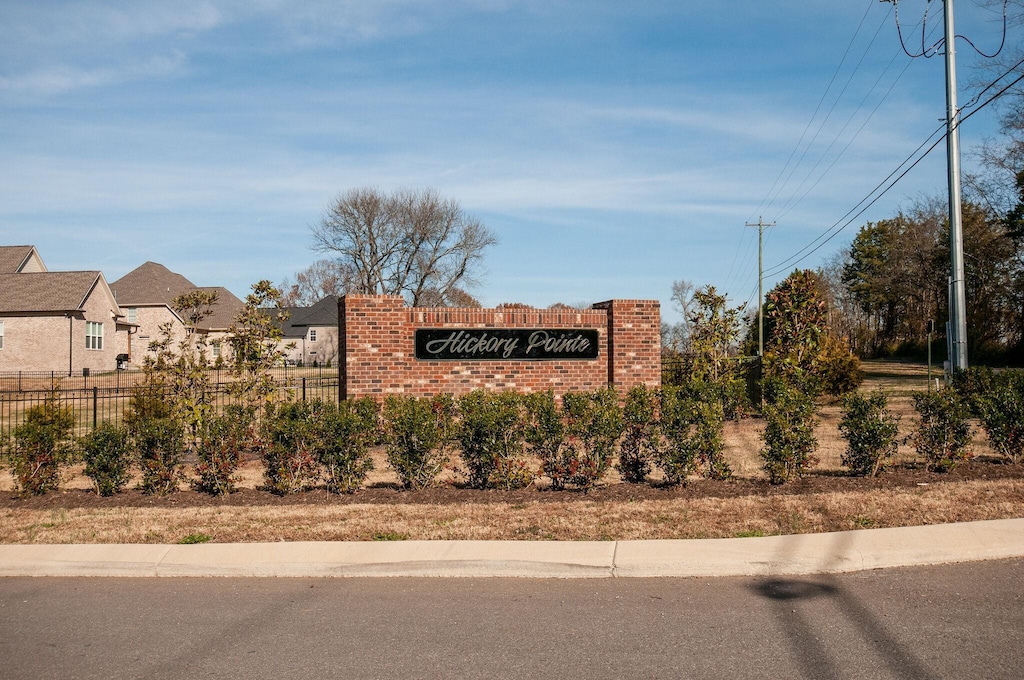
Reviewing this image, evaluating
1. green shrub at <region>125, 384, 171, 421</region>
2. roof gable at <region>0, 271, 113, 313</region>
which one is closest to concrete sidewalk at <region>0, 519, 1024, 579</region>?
green shrub at <region>125, 384, 171, 421</region>

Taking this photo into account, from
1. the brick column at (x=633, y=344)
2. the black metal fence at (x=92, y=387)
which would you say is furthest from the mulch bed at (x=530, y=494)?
the black metal fence at (x=92, y=387)

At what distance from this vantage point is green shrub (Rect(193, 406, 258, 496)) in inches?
372

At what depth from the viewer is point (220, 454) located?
9492 mm

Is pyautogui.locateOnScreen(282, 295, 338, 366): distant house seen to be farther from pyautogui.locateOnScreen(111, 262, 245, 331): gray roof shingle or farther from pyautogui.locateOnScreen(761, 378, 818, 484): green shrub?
pyautogui.locateOnScreen(761, 378, 818, 484): green shrub

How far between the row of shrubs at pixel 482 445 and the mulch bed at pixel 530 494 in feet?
0.55

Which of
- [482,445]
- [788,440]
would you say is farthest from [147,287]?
[788,440]

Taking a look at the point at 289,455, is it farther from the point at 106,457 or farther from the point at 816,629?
the point at 816,629

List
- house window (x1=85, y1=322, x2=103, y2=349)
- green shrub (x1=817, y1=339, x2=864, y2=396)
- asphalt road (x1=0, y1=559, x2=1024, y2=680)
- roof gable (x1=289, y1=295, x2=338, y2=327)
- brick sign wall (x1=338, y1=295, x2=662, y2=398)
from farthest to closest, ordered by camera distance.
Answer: roof gable (x1=289, y1=295, x2=338, y2=327) < house window (x1=85, y1=322, x2=103, y2=349) < green shrub (x1=817, y1=339, x2=864, y2=396) < brick sign wall (x1=338, y1=295, x2=662, y2=398) < asphalt road (x1=0, y1=559, x2=1024, y2=680)

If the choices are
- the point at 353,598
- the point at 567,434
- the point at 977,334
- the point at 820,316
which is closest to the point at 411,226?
the point at 977,334

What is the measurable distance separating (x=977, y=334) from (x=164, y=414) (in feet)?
134

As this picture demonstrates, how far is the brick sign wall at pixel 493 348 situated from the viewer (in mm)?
14891

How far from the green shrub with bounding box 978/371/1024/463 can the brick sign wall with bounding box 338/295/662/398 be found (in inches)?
280

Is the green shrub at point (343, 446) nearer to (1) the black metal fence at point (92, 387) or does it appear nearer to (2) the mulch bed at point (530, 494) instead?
(2) the mulch bed at point (530, 494)

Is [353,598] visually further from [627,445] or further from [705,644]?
[627,445]
